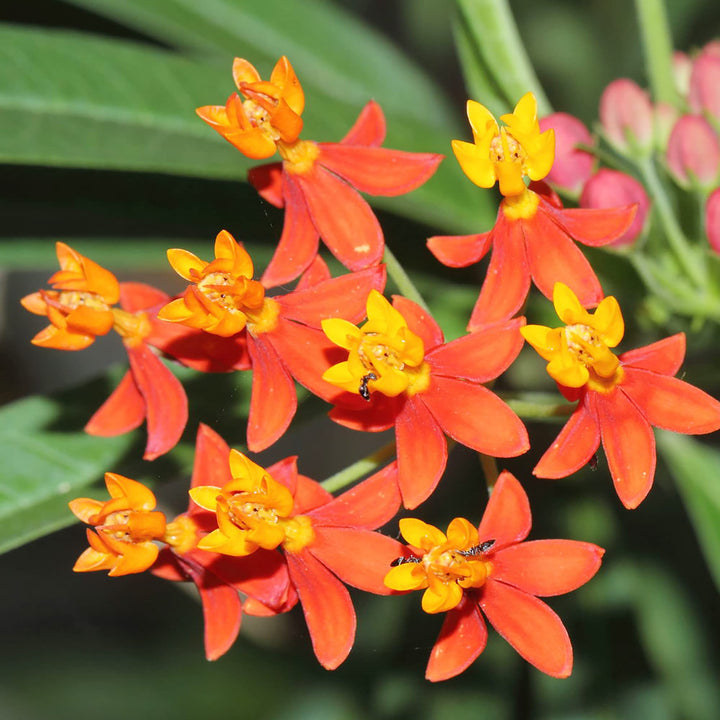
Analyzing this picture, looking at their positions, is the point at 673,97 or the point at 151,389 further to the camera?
the point at 673,97

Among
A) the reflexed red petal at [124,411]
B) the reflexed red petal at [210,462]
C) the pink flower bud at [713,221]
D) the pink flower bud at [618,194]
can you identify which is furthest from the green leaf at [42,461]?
the pink flower bud at [713,221]

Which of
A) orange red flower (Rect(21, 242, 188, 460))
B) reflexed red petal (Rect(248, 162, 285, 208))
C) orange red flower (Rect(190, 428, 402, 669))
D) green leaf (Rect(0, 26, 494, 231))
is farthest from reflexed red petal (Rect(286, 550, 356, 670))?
green leaf (Rect(0, 26, 494, 231))

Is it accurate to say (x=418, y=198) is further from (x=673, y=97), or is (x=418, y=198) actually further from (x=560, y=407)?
(x=560, y=407)

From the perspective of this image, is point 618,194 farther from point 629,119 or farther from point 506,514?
point 506,514

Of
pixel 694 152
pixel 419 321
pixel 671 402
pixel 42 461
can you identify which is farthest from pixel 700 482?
pixel 42 461

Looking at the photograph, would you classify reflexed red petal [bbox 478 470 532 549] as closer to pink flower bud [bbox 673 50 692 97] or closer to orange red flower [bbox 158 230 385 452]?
orange red flower [bbox 158 230 385 452]

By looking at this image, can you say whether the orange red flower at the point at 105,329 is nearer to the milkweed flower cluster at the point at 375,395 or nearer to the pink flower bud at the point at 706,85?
the milkweed flower cluster at the point at 375,395

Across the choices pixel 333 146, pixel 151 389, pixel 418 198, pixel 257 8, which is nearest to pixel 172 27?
pixel 257 8
